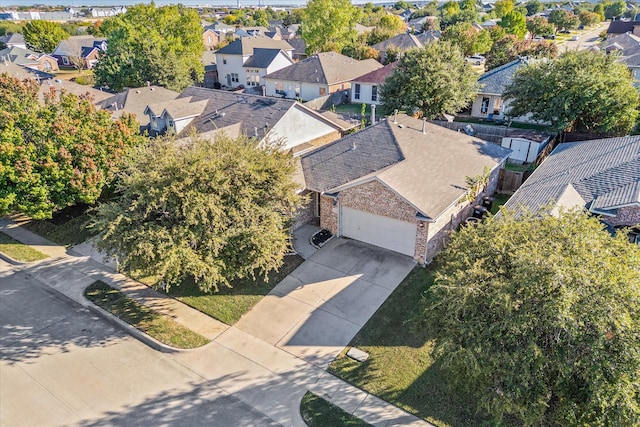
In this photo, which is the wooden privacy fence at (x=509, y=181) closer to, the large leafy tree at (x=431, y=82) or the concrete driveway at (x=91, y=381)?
the large leafy tree at (x=431, y=82)

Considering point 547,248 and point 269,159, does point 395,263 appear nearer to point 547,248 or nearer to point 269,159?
point 269,159

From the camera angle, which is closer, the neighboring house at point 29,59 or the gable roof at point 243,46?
the gable roof at point 243,46

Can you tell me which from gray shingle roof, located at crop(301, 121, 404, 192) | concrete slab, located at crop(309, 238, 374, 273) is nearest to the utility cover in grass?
concrete slab, located at crop(309, 238, 374, 273)

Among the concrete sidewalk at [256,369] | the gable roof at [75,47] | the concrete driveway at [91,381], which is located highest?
the gable roof at [75,47]

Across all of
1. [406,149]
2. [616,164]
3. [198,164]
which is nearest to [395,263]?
[406,149]

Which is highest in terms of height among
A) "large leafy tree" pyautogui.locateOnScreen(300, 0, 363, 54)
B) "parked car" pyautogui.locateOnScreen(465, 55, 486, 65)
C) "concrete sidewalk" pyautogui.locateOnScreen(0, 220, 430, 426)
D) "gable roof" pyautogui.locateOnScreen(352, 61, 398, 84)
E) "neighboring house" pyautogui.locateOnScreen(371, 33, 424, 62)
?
"large leafy tree" pyautogui.locateOnScreen(300, 0, 363, 54)

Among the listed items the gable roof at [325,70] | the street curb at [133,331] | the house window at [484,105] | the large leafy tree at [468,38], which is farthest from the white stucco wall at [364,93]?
the street curb at [133,331]

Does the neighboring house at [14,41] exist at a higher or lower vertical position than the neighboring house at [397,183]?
higher

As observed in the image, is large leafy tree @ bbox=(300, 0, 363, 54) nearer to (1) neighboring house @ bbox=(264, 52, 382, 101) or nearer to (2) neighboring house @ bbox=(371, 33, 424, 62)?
(2) neighboring house @ bbox=(371, 33, 424, 62)
